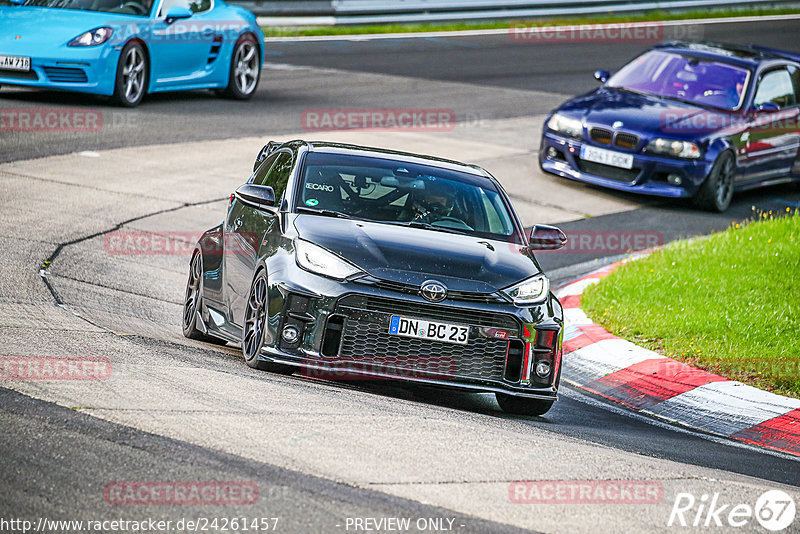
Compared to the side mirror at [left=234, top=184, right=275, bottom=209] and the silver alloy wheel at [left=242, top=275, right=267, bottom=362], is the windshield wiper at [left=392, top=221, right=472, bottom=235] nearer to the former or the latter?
the side mirror at [left=234, top=184, right=275, bottom=209]

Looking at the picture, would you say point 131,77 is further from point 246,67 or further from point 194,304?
point 194,304

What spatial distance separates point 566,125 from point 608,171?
80 cm

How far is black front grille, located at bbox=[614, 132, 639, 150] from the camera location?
47.9 ft

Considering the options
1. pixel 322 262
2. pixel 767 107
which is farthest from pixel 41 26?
pixel 322 262

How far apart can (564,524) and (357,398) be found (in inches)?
79.9

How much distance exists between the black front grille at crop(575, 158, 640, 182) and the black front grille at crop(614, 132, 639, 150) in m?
0.27

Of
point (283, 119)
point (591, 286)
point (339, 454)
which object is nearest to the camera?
point (339, 454)

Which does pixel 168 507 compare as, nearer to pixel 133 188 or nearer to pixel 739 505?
pixel 739 505

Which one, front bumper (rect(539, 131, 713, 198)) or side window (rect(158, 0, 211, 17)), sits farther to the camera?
side window (rect(158, 0, 211, 17))

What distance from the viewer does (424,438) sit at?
5.75m

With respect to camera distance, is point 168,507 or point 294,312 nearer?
point 168,507

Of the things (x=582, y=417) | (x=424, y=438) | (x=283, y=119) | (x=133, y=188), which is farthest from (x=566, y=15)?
(x=424, y=438)

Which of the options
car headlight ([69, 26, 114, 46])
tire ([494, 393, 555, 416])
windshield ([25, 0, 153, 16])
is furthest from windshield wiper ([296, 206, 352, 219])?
windshield ([25, 0, 153, 16])

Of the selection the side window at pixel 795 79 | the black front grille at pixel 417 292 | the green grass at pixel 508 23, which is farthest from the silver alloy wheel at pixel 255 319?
the green grass at pixel 508 23
